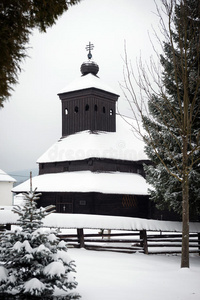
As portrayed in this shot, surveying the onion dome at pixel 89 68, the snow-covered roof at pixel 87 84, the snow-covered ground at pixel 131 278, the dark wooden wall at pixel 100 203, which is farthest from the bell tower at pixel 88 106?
the snow-covered ground at pixel 131 278

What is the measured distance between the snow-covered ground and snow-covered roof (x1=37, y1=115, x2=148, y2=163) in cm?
1822

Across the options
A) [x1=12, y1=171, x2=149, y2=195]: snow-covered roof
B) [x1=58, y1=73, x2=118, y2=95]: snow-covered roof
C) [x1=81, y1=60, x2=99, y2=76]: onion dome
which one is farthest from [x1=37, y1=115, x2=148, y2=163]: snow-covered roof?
[x1=81, y1=60, x2=99, y2=76]: onion dome

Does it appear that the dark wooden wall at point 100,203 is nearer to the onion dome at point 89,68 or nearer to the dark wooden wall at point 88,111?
the dark wooden wall at point 88,111

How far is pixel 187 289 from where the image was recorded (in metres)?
8.05

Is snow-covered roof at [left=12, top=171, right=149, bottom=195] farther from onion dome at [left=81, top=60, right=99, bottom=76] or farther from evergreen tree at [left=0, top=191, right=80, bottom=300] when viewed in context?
evergreen tree at [left=0, top=191, right=80, bottom=300]

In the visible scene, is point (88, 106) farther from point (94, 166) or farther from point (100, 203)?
point (100, 203)

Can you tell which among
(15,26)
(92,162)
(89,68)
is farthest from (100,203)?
(15,26)

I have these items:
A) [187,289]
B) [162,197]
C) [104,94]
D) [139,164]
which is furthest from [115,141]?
[187,289]

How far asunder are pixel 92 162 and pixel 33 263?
23.8m

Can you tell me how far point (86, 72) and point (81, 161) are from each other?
1179cm

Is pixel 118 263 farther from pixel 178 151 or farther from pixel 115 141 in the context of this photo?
pixel 115 141

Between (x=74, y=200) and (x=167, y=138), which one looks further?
(x=74, y=200)

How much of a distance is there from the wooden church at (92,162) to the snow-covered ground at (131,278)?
1438 cm

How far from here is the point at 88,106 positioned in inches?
1335
